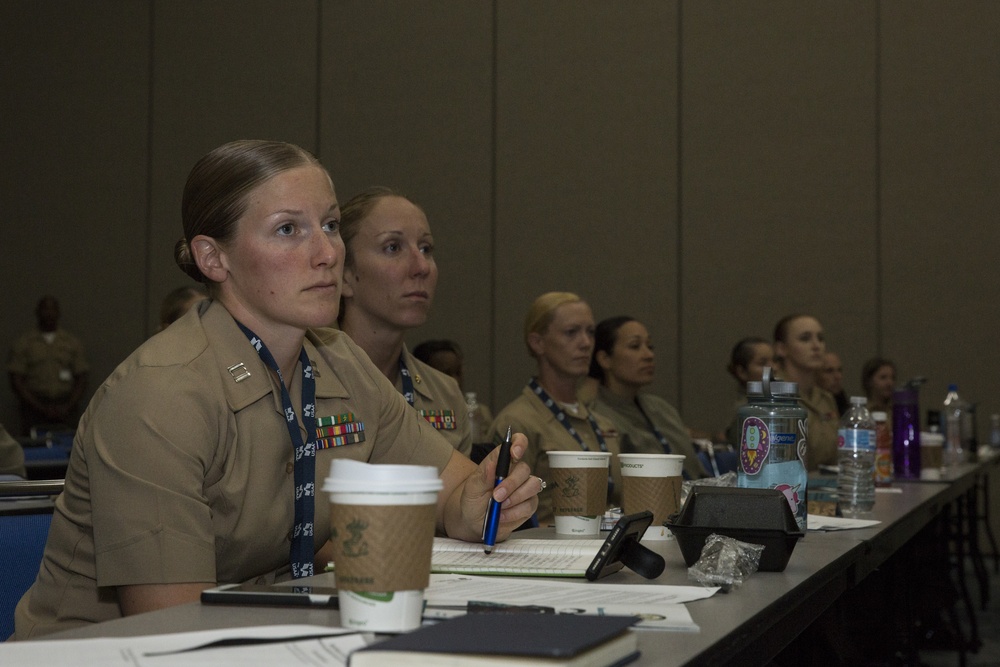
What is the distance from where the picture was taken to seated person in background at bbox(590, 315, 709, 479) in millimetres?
4992

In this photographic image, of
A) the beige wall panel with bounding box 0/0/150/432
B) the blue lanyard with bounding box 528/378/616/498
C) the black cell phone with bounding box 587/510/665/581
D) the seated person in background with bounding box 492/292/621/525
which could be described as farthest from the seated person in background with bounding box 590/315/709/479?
the beige wall panel with bounding box 0/0/150/432

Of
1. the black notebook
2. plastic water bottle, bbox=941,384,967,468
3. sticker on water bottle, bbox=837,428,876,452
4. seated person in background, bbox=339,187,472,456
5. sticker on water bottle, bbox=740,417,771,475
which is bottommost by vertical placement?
plastic water bottle, bbox=941,384,967,468

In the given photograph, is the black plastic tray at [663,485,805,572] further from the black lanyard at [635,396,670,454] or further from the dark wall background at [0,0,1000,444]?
the dark wall background at [0,0,1000,444]

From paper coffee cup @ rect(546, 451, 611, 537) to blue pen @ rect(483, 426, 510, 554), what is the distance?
11.5 inches

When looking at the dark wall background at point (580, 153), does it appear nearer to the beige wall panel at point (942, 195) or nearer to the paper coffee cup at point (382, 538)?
the beige wall panel at point (942, 195)

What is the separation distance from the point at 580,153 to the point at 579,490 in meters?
6.65

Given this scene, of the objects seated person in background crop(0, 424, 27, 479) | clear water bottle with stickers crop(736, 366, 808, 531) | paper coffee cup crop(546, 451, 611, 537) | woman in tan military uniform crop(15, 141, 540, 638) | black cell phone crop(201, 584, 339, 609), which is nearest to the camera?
black cell phone crop(201, 584, 339, 609)

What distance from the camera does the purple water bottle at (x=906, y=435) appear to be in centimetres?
420

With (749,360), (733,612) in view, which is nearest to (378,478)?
(733,612)

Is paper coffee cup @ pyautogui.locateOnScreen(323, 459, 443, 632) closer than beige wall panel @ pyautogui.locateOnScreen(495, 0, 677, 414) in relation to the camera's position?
Yes

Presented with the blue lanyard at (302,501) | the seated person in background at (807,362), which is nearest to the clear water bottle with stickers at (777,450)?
the blue lanyard at (302,501)

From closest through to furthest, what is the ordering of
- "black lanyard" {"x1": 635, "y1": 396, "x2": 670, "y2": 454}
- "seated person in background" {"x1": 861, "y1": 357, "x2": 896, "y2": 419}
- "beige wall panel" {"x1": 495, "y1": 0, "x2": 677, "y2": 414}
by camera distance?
1. "black lanyard" {"x1": 635, "y1": 396, "x2": 670, "y2": 454}
2. "seated person in background" {"x1": 861, "y1": 357, "x2": 896, "y2": 419}
3. "beige wall panel" {"x1": 495, "y1": 0, "x2": 677, "y2": 414}

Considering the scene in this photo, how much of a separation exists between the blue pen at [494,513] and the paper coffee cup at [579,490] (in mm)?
292

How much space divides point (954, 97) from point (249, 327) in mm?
7246
